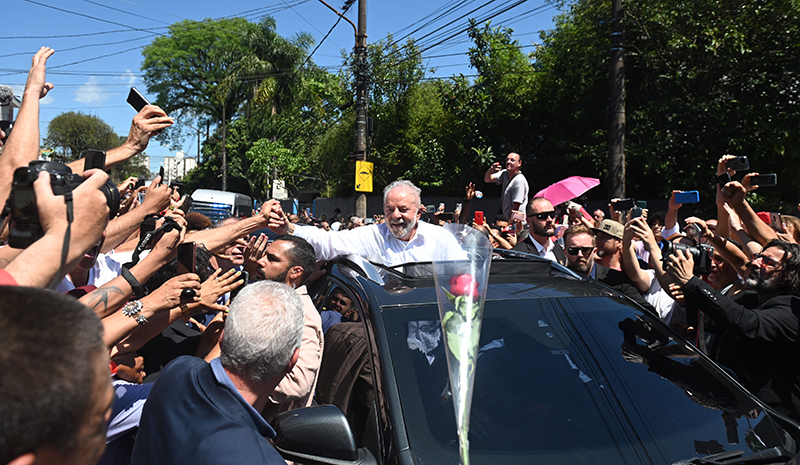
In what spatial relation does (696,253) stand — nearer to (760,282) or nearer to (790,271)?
(760,282)

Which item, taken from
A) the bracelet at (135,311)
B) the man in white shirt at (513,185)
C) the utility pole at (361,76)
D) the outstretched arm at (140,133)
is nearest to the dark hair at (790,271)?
the bracelet at (135,311)

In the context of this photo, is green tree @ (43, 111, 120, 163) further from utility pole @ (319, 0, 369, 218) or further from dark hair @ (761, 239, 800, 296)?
dark hair @ (761, 239, 800, 296)

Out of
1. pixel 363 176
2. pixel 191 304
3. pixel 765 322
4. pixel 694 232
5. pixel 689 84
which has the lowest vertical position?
pixel 765 322

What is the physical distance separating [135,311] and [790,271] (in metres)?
3.60

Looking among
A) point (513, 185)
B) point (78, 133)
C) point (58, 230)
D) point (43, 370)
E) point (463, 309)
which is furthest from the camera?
point (78, 133)

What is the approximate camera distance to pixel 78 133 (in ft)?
131

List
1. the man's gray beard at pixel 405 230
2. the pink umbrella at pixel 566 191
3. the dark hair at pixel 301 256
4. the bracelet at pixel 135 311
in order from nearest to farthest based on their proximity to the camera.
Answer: the bracelet at pixel 135 311, the dark hair at pixel 301 256, the man's gray beard at pixel 405 230, the pink umbrella at pixel 566 191

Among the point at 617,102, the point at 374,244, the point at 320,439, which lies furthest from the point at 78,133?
the point at 320,439

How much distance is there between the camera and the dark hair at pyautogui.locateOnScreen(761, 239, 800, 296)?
10.7 feet

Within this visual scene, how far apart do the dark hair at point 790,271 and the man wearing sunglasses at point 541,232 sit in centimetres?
200

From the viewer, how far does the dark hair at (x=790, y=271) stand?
326 cm

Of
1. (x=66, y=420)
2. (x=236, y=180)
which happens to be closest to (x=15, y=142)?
(x=66, y=420)

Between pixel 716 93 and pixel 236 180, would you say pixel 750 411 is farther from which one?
pixel 236 180

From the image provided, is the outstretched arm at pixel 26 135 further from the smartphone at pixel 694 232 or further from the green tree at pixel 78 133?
the green tree at pixel 78 133
